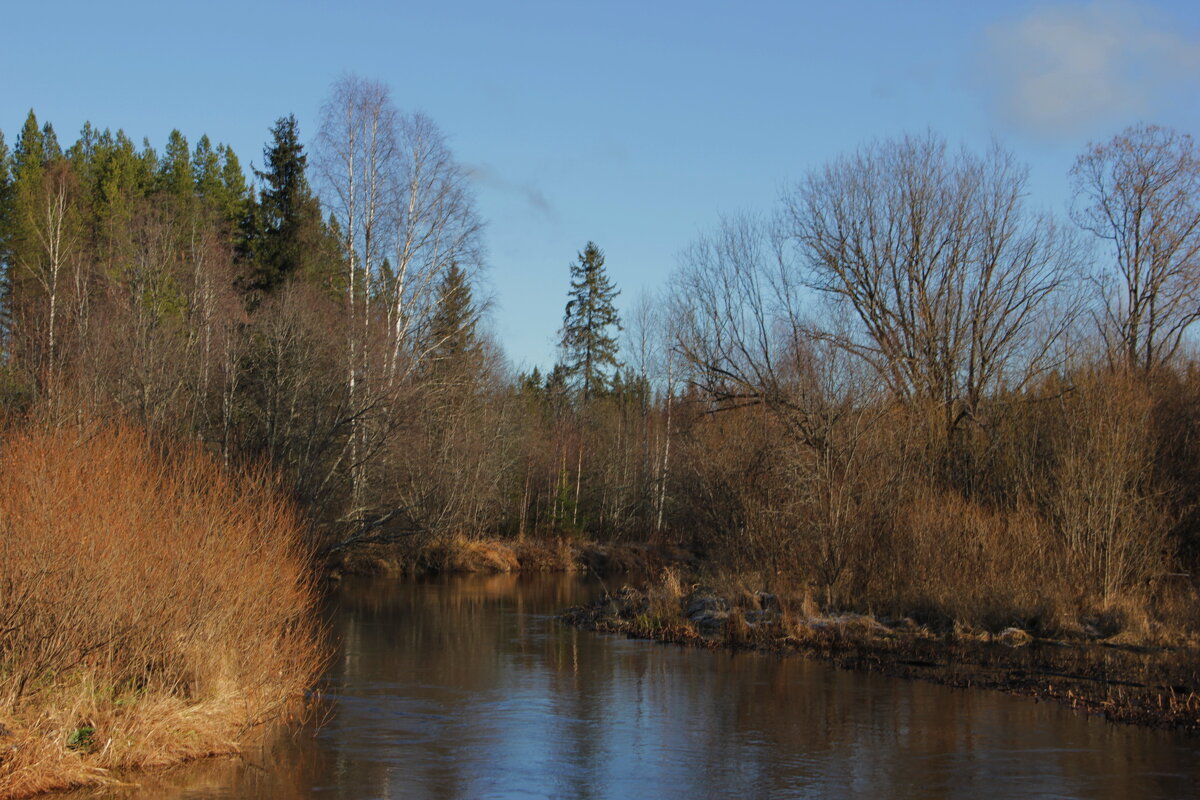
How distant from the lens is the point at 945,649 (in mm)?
19359

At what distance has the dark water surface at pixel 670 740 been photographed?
10.6m

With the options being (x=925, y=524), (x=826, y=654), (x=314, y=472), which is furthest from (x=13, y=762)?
(x=314, y=472)

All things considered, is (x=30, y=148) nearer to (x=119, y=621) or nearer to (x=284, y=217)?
(x=284, y=217)

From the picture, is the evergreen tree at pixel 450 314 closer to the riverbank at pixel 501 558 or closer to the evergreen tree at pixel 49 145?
the riverbank at pixel 501 558

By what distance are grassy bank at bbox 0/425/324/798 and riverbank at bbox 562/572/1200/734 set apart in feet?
33.1

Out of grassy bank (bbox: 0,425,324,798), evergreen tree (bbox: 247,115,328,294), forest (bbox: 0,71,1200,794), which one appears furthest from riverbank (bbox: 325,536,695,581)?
grassy bank (bbox: 0,425,324,798)

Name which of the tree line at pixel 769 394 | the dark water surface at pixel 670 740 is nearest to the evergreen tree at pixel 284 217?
the tree line at pixel 769 394

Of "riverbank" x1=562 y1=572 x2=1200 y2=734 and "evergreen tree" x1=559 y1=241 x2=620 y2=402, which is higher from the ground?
"evergreen tree" x1=559 y1=241 x2=620 y2=402

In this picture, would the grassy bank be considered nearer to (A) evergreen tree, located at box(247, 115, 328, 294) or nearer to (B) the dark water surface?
(B) the dark water surface

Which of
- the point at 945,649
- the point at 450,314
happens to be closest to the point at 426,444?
the point at 450,314

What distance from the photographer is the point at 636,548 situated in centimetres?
4766

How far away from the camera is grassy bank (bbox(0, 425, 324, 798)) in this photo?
10.0 meters

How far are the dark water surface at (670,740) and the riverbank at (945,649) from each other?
0.72m

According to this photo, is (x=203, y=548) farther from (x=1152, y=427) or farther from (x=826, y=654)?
(x=1152, y=427)
